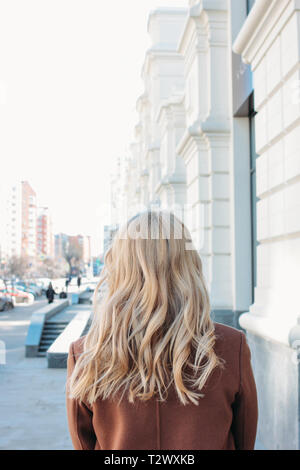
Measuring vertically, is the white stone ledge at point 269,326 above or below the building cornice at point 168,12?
below

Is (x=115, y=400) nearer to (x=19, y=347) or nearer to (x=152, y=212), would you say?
(x=152, y=212)

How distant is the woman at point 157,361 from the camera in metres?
1.47

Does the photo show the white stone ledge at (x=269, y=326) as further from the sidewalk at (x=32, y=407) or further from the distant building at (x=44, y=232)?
the distant building at (x=44, y=232)

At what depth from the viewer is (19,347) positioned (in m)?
14.5

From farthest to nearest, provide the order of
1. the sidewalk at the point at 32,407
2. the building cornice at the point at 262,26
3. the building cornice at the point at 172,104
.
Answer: the building cornice at the point at 172,104, the sidewalk at the point at 32,407, the building cornice at the point at 262,26

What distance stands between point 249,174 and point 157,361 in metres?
6.98

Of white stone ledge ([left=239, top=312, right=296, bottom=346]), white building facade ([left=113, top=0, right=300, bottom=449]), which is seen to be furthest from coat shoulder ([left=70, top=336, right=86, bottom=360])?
white stone ledge ([left=239, top=312, right=296, bottom=346])

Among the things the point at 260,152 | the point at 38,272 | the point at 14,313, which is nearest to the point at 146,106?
the point at 14,313

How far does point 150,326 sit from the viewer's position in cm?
149

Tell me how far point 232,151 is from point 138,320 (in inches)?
280

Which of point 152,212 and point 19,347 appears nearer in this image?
point 152,212

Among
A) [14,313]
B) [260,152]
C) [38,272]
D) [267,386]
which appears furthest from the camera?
[38,272]

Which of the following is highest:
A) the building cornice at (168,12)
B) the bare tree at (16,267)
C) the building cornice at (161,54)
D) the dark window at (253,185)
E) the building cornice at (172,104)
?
the building cornice at (168,12)

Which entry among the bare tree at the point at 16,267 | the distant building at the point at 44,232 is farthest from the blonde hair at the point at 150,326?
the distant building at the point at 44,232
